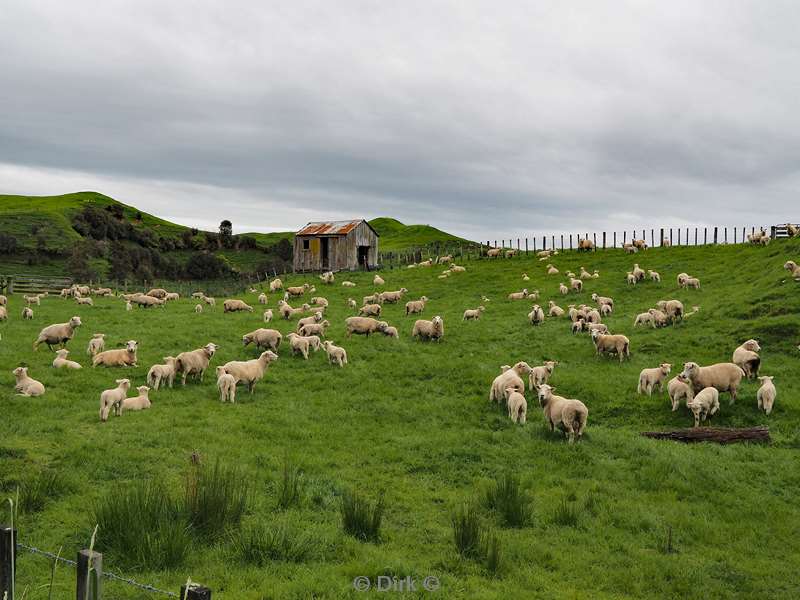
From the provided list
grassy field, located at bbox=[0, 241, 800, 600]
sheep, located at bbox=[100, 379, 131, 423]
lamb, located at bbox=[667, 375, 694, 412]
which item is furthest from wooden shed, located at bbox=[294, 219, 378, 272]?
lamb, located at bbox=[667, 375, 694, 412]

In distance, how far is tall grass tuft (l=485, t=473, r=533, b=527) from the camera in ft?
37.0

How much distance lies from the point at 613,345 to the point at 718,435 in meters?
8.64

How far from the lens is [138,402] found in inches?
680

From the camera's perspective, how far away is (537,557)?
991 centimetres

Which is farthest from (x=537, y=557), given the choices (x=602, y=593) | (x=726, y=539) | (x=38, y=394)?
(x=38, y=394)

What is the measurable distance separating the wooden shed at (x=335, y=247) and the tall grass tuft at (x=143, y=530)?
188ft

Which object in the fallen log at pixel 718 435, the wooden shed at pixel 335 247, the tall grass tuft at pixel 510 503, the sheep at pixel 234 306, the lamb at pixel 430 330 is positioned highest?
the wooden shed at pixel 335 247

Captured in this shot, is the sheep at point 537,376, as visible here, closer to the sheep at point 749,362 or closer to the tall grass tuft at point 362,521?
the sheep at point 749,362

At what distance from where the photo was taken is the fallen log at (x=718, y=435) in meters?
15.7

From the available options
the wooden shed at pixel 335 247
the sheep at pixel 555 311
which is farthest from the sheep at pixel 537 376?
the wooden shed at pixel 335 247

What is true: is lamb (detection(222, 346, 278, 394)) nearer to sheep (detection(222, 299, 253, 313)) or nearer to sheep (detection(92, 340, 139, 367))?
sheep (detection(92, 340, 139, 367))

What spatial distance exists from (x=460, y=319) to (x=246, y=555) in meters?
27.1

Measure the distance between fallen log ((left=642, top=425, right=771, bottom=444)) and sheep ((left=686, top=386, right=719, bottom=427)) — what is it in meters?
0.60

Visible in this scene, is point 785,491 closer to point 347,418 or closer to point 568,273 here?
point 347,418
